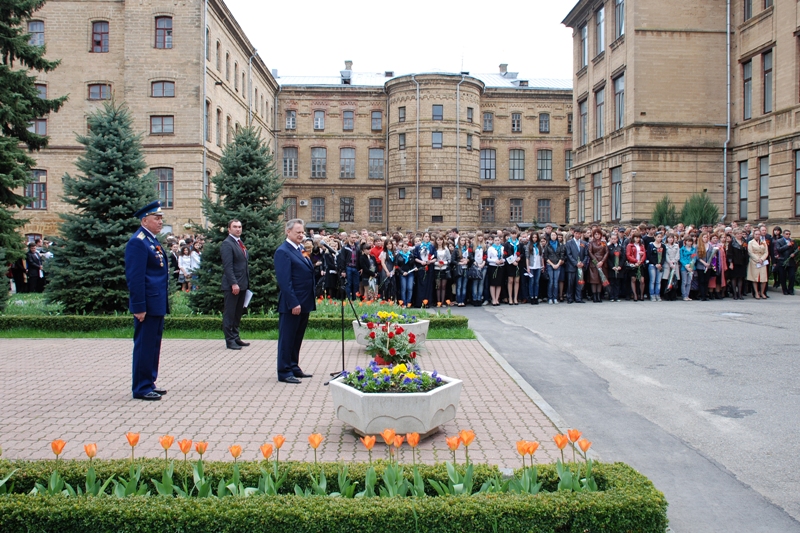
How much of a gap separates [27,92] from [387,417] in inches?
819

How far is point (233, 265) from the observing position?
12.0 m

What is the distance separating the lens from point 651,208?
31969 millimetres

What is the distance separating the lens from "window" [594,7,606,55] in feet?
118

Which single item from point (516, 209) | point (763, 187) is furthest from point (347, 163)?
point (763, 187)

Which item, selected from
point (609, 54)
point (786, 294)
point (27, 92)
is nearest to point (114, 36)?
point (27, 92)

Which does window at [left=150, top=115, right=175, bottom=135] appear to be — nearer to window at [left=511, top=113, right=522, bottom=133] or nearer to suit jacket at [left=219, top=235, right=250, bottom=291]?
suit jacket at [left=219, top=235, right=250, bottom=291]

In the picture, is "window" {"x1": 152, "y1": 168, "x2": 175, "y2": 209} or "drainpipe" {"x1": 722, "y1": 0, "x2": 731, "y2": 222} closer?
"drainpipe" {"x1": 722, "y1": 0, "x2": 731, "y2": 222}

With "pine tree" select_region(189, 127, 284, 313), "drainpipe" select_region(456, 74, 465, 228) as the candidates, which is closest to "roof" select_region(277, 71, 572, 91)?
"drainpipe" select_region(456, 74, 465, 228)

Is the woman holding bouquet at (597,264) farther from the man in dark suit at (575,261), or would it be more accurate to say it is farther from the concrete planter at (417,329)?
the concrete planter at (417,329)

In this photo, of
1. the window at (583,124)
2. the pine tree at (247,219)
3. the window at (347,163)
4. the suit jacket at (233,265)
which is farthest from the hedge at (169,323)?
the window at (347,163)

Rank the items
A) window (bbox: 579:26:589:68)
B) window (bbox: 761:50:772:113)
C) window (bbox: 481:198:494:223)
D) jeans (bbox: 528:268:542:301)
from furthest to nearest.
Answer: window (bbox: 481:198:494:223), window (bbox: 579:26:589:68), window (bbox: 761:50:772:113), jeans (bbox: 528:268:542:301)

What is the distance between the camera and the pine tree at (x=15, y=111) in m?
19.7

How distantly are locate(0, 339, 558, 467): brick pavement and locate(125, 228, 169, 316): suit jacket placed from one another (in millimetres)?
1144

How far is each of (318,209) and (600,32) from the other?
111 feet
